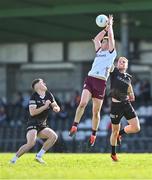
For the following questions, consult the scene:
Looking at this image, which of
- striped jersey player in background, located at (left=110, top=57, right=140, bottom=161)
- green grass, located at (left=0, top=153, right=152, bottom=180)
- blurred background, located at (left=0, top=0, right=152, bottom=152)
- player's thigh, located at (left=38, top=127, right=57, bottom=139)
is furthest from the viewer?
blurred background, located at (left=0, top=0, right=152, bottom=152)

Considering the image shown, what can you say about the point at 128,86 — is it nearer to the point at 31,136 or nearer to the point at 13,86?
the point at 31,136

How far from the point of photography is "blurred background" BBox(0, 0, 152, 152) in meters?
30.3

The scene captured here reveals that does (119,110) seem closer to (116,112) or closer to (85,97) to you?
(116,112)

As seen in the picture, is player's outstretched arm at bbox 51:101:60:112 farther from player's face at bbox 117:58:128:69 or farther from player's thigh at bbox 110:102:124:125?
player's face at bbox 117:58:128:69

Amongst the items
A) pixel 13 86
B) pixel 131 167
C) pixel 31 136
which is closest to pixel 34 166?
pixel 31 136

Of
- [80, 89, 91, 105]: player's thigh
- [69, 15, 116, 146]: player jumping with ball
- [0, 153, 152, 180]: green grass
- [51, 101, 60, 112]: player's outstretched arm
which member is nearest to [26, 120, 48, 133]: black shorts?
[51, 101, 60, 112]: player's outstretched arm

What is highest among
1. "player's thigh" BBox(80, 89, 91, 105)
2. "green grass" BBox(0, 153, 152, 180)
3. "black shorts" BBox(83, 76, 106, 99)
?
"black shorts" BBox(83, 76, 106, 99)

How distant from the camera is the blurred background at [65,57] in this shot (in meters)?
30.3

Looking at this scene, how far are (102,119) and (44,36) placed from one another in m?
9.09

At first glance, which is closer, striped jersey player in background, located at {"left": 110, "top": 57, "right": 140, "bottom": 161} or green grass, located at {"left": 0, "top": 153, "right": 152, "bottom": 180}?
green grass, located at {"left": 0, "top": 153, "right": 152, "bottom": 180}

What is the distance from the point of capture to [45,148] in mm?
15914

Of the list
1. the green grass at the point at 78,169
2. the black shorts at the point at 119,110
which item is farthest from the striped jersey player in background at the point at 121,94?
the green grass at the point at 78,169

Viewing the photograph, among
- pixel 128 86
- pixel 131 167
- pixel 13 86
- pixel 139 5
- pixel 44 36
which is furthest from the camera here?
pixel 13 86

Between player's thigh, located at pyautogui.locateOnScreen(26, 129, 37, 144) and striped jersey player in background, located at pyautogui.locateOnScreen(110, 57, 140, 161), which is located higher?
striped jersey player in background, located at pyautogui.locateOnScreen(110, 57, 140, 161)
